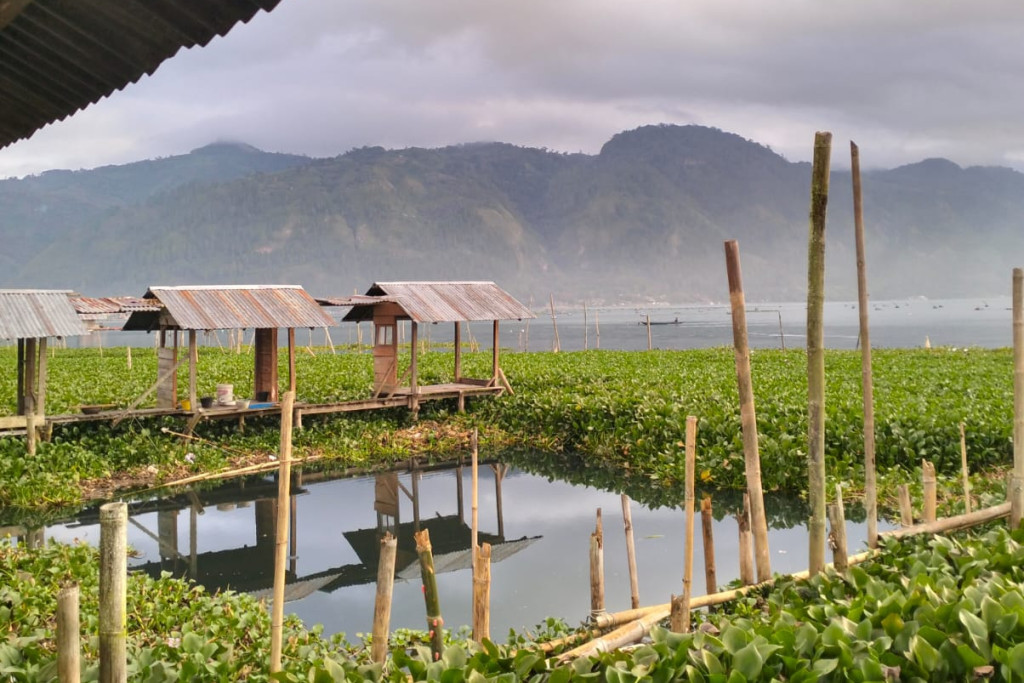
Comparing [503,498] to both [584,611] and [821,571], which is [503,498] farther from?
[821,571]

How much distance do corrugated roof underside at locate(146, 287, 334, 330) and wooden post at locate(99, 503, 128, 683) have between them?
10.3 metres

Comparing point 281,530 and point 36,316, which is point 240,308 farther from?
point 281,530

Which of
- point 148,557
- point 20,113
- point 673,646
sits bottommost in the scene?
point 148,557

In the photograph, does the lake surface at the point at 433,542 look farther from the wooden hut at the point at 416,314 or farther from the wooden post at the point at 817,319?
the wooden post at the point at 817,319

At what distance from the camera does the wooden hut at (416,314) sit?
1560cm

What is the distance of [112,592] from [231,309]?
11.6 meters

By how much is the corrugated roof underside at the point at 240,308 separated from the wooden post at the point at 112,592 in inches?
404

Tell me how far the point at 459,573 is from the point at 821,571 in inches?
179

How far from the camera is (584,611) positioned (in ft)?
23.8

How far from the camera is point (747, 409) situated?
4.96 meters

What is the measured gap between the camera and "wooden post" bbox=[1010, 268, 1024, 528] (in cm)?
569

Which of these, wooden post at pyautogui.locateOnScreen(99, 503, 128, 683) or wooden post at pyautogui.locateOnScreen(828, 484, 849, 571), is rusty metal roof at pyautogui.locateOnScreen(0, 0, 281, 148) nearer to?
wooden post at pyautogui.locateOnScreen(99, 503, 128, 683)

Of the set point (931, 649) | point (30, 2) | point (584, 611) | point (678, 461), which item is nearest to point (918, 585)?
point (931, 649)

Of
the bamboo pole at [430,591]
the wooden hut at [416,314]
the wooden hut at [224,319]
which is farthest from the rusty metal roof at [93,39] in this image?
the wooden hut at [416,314]
